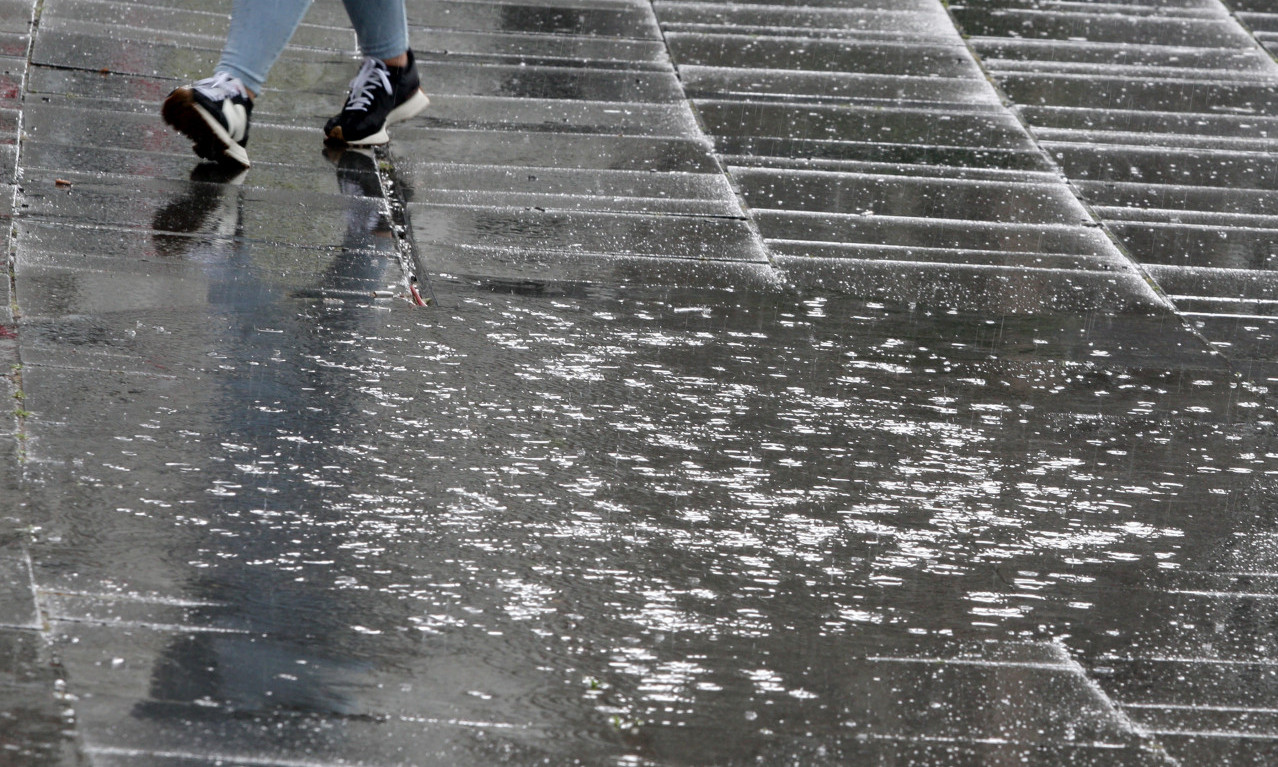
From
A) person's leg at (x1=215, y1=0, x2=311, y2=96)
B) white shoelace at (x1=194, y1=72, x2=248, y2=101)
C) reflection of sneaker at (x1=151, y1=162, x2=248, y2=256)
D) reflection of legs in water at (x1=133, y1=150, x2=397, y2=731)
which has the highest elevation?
person's leg at (x1=215, y1=0, x2=311, y2=96)

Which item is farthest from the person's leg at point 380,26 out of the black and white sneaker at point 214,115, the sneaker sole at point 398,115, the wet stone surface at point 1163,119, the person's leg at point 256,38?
the wet stone surface at point 1163,119

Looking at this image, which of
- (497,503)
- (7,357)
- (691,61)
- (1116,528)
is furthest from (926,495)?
(691,61)

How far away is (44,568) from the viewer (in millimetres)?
2850

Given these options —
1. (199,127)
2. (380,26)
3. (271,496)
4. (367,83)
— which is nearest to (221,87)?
(199,127)

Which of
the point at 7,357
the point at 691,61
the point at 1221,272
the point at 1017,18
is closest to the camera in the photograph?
the point at 7,357

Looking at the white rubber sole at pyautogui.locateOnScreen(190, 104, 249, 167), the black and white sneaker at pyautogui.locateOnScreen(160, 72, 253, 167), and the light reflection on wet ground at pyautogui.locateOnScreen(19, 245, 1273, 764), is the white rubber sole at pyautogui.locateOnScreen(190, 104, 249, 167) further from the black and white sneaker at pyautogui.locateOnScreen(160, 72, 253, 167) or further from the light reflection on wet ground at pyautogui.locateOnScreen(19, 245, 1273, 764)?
the light reflection on wet ground at pyautogui.locateOnScreen(19, 245, 1273, 764)

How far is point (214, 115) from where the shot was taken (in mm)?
5133

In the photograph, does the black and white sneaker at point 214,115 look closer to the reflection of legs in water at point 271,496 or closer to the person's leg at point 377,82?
the reflection of legs in water at point 271,496

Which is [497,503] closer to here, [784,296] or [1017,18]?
[784,296]

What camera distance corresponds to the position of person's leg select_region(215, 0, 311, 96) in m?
5.28

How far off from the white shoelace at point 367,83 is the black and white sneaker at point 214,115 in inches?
18.0

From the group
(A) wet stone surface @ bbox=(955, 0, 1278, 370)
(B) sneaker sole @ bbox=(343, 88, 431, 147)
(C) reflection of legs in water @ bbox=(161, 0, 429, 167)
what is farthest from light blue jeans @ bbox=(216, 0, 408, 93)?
(A) wet stone surface @ bbox=(955, 0, 1278, 370)

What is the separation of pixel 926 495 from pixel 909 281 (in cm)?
146

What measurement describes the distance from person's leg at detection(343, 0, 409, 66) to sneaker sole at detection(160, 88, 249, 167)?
754mm
